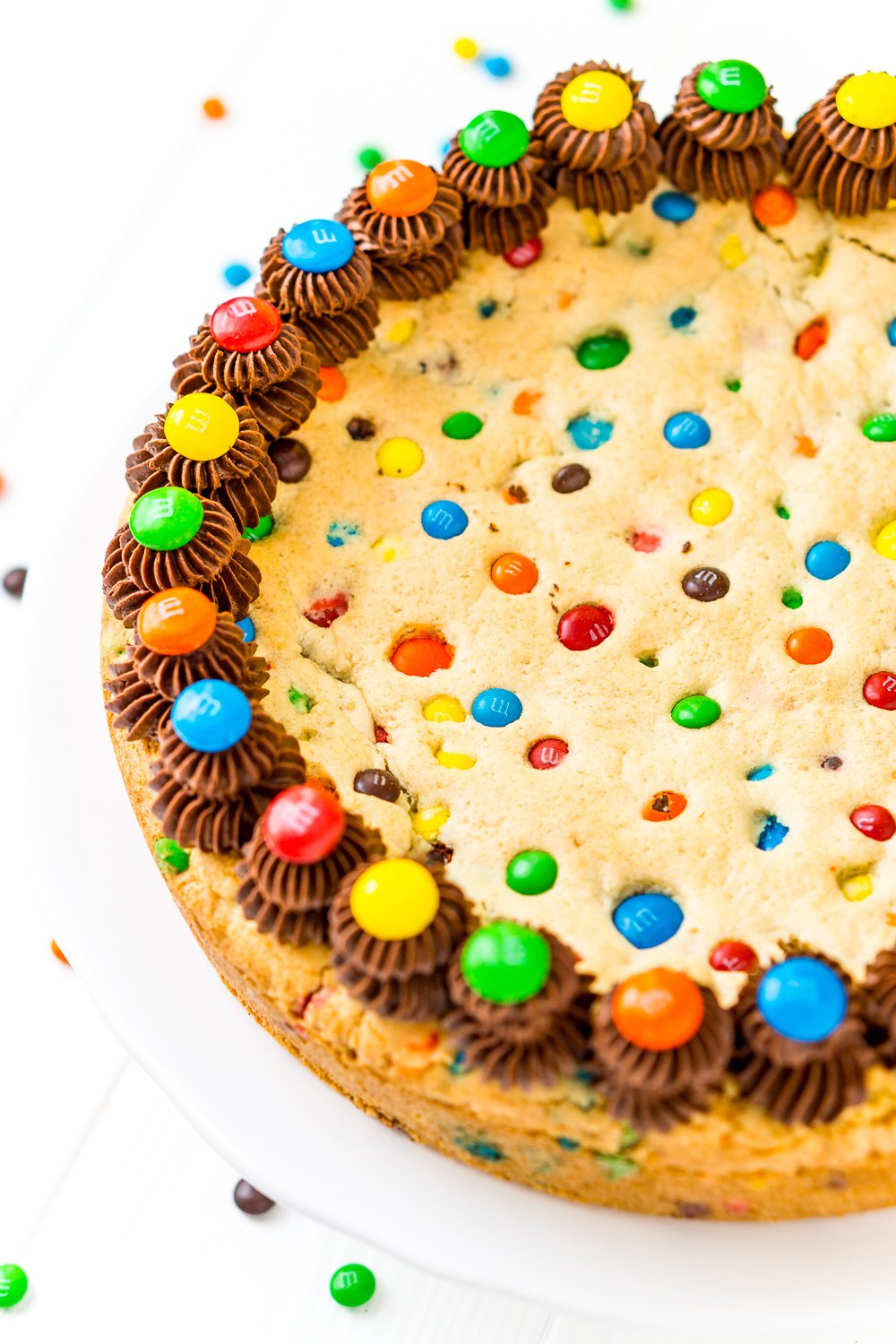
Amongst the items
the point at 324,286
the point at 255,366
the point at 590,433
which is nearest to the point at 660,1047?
the point at 590,433

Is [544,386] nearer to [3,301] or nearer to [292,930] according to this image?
[292,930]

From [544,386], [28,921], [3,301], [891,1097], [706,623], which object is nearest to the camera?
[891,1097]

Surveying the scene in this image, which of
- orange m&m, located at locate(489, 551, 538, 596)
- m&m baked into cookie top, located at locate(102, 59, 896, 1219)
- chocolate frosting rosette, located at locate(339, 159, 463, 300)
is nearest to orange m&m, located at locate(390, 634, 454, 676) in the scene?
m&m baked into cookie top, located at locate(102, 59, 896, 1219)

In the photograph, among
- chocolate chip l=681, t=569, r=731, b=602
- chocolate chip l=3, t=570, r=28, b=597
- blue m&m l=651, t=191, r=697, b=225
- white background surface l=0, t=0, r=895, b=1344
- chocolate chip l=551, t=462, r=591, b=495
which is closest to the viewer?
chocolate chip l=681, t=569, r=731, b=602

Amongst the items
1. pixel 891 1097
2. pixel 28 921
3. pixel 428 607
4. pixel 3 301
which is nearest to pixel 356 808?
pixel 428 607

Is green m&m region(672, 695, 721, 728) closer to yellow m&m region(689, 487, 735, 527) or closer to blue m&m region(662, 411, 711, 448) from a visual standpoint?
yellow m&m region(689, 487, 735, 527)

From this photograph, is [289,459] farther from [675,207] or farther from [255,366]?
[675,207]

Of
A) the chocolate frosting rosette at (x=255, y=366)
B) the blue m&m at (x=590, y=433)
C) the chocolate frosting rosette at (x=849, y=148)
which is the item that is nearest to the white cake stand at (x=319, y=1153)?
the chocolate frosting rosette at (x=255, y=366)
